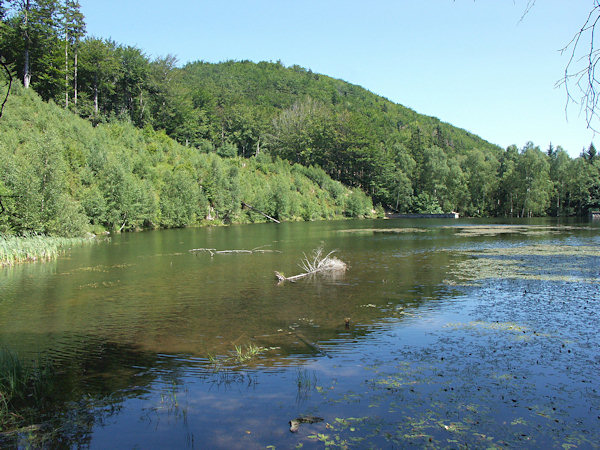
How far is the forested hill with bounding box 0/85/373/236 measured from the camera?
3712 centimetres

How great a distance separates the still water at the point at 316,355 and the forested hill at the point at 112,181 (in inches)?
354

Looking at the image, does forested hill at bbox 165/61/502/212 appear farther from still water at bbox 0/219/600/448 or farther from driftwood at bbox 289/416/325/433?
driftwood at bbox 289/416/325/433

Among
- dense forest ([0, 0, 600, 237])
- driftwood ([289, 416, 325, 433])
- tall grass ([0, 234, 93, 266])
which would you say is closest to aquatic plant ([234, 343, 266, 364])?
driftwood ([289, 416, 325, 433])

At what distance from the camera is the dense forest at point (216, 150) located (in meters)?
57.2

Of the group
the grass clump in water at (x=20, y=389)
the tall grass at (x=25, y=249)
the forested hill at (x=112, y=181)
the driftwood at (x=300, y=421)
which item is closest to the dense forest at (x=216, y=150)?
the forested hill at (x=112, y=181)

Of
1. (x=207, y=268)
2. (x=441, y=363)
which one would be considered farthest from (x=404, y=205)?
(x=441, y=363)

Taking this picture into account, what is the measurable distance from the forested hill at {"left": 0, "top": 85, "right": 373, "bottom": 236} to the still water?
354 inches

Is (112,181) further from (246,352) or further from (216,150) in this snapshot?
(216,150)

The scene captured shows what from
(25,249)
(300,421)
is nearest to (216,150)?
(25,249)

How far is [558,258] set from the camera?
30.5 m

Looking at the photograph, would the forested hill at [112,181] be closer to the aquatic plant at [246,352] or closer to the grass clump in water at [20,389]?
the grass clump in water at [20,389]

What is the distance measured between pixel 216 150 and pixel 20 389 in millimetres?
101052

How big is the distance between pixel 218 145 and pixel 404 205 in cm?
5931

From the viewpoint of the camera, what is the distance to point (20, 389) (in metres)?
9.39
